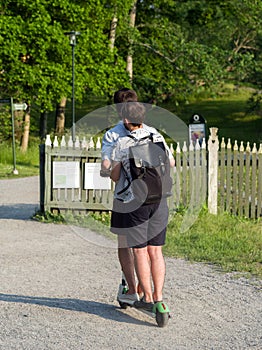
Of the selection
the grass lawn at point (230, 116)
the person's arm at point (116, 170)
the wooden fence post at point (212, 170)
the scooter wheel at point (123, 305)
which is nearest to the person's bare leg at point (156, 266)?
the scooter wheel at point (123, 305)

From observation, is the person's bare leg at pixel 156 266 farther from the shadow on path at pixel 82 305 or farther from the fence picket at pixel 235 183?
the fence picket at pixel 235 183

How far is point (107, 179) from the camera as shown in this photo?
1302cm

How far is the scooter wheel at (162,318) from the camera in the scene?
625 centimetres

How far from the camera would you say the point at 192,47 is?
42.4m

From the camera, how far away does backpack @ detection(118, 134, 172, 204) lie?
6.40 meters

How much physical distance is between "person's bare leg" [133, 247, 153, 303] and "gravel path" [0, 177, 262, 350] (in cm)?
23

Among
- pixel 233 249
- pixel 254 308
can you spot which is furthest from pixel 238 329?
pixel 233 249

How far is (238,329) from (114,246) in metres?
4.37

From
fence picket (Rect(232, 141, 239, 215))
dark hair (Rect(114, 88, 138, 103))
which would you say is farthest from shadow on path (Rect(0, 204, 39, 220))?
dark hair (Rect(114, 88, 138, 103))

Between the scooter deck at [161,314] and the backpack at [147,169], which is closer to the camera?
the scooter deck at [161,314]

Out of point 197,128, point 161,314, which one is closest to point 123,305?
point 161,314

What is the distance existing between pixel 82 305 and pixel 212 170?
21.9 feet

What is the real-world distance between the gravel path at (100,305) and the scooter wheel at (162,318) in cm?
5

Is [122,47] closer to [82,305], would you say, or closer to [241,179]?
[241,179]
